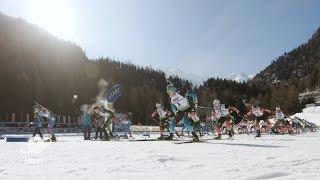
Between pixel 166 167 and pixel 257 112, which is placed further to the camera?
pixel 257 112

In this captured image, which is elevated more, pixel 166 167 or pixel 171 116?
pixel 171 116

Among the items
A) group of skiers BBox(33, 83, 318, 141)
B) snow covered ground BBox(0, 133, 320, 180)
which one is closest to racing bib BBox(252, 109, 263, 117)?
group of skiers BBox(33, 83, 318, 141)

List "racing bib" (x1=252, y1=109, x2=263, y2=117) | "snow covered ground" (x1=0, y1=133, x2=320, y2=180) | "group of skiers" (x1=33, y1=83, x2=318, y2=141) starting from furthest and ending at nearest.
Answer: "racing bib" (x1=252, y1=109, x2=263, y2=117) < "group of skiers" (x1=33, y1=83, x2=318, y2=141) < "snow covered ground" (x1=0, y1=133, x2=320, y2=180)

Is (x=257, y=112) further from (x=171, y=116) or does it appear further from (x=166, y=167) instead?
(x=166, y=167)

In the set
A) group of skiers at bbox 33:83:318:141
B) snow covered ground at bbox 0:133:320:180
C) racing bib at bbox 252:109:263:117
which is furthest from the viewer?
racing bib at bbox 252:109:263:117

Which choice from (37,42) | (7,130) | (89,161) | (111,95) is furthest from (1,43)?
(89,161)

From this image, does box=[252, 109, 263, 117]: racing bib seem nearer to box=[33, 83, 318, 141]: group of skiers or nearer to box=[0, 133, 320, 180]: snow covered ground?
box=[33, 83, 318, 141]: group of skiers

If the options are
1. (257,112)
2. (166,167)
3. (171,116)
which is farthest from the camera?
(257,112)

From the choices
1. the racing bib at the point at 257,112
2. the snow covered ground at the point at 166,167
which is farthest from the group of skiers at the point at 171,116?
the snow covered ground at the point at 166,167

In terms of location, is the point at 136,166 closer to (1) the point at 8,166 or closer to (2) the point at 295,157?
(1) the point at 8,166

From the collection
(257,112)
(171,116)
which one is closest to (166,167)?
(171,116)

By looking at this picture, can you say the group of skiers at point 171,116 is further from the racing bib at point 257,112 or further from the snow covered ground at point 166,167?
the snow covered ground at point 166,167

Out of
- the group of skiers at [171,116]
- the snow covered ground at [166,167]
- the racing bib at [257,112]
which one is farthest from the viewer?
the racing bib at [257,112]

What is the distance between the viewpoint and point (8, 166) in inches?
300
